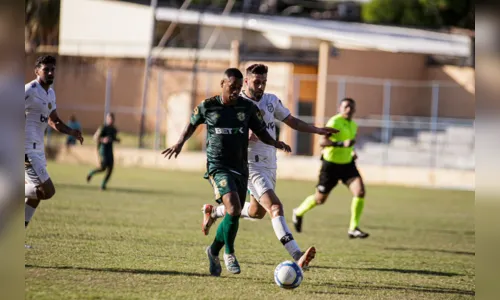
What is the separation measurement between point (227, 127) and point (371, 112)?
24371 mm

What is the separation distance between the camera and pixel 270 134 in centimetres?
1038

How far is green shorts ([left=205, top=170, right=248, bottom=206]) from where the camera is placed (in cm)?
950

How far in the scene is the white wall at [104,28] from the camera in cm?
4561

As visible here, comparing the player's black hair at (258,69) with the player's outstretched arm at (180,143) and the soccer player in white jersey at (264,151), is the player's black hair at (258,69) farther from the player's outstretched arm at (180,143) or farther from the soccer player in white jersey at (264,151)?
the player's outstretched arm at (180,143)

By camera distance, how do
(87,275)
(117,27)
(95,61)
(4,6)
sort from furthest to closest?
(117,27), (95,61), (87,275), (4,6)

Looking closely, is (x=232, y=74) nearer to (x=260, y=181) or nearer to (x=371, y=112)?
(x=260, y=181)

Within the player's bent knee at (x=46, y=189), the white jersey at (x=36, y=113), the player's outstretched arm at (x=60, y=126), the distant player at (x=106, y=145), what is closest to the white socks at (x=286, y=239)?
the player's outstretched arm at (x=60, y=126)

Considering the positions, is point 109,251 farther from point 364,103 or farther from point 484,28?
point 364,103

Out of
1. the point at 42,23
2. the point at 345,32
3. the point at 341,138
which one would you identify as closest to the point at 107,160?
the point at 341,138

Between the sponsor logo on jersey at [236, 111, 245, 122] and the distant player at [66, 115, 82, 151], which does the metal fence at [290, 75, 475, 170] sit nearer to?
the distant player at [66, 115, 82, 151]

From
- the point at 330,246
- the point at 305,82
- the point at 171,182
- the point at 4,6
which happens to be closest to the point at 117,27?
the point at 305,82

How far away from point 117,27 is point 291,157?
A: 20105mm

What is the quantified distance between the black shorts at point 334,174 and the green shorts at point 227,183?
5.05m

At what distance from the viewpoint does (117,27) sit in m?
48.4
